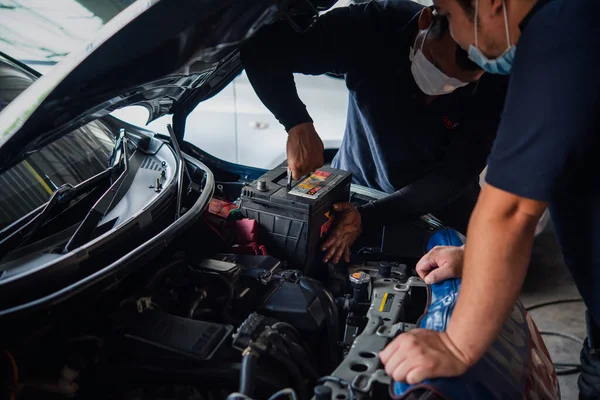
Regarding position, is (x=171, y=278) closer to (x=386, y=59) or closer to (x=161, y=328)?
(x=161, y=328)

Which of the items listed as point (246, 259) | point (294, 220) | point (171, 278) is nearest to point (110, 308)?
A: point (171, 278)

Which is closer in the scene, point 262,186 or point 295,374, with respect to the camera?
point 295,374

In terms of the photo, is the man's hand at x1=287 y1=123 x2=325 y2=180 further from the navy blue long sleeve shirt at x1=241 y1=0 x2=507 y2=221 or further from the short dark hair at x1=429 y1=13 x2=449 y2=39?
the short dark hair at x1=429 y1=13 x2=449 y2=39

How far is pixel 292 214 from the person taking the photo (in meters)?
1.57

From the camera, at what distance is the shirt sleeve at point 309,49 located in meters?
1.75

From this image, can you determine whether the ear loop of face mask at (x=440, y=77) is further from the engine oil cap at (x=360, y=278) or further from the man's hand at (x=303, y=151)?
the engine oil cap at (x=360, y=278)

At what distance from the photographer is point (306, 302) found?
1.37 meters

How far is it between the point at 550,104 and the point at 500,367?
0.62 m

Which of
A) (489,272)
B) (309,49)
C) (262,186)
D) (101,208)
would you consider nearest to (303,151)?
(262,186)

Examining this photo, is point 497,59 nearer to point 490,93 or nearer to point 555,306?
point 490,93

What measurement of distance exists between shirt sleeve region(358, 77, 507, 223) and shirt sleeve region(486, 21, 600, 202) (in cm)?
96

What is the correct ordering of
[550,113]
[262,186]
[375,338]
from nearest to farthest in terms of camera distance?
1. [550,113]
2. [375,338]
3. [262,186]

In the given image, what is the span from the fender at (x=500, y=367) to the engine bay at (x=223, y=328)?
9cm

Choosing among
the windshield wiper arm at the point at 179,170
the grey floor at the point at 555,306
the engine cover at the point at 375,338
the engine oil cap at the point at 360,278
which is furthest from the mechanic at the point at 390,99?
the grey floor at the point at 555,306
